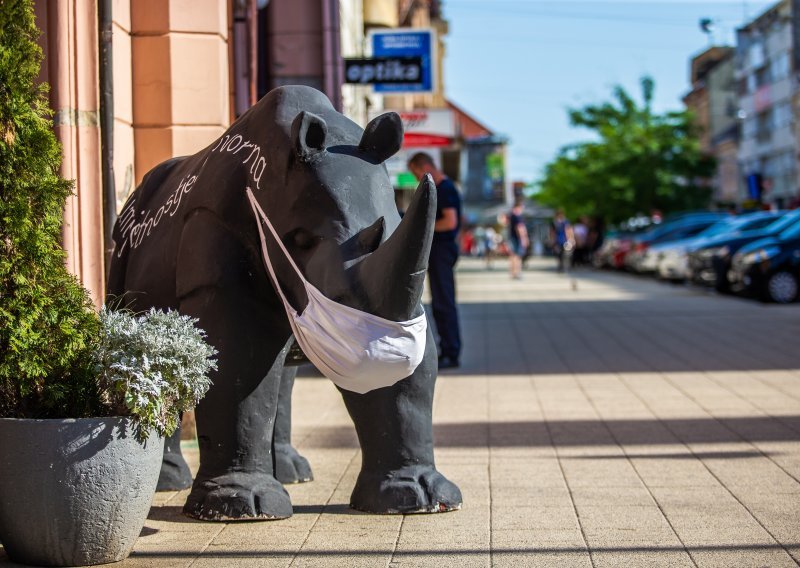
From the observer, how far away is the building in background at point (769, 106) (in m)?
73.6

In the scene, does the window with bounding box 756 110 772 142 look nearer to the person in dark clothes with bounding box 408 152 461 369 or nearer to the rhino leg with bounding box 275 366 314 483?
the person in dark clothes with bounding box 408 152 461 369

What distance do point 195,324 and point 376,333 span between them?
1125 mm

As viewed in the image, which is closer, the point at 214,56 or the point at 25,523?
the point at 25,523

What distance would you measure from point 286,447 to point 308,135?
2098 mm

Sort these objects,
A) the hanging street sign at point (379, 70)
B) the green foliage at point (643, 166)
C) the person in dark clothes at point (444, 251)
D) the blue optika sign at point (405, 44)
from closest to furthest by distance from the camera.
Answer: the person in dark clothes at point (444, 251) → the hanging street sign at point (379, 70) → the blue optika sign at point (405, 44) → the green foliage at point (643, 166)

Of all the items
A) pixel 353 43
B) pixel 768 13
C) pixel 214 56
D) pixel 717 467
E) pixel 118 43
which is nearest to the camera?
pixel 717 467

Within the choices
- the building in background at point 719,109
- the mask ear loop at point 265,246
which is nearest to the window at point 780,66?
the building in background at point 719,109

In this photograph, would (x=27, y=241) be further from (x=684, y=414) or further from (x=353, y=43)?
(x=353, y=43)

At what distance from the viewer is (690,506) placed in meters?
6.22

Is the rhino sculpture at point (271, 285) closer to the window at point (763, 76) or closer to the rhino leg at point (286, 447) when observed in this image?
the rhino leg at point (286, 447)

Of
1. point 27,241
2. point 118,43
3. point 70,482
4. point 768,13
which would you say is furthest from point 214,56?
point 768,13

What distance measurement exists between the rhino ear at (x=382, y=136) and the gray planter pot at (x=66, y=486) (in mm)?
1653

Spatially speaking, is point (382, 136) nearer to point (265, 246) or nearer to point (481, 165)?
point (265, 246)

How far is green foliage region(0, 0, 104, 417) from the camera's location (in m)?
5.03
